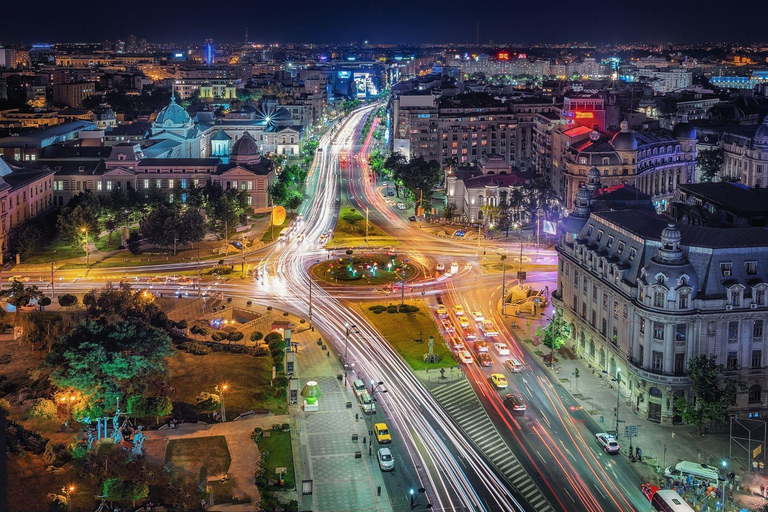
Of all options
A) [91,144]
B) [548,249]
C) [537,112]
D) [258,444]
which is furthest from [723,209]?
[91,144]

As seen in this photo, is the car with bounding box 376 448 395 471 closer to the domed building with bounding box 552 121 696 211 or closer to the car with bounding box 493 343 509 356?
the car with bounding box 493 343 509 356

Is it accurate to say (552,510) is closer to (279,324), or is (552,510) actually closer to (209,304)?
(279,324)

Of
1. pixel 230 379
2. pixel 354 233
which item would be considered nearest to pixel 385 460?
pixel 230 379

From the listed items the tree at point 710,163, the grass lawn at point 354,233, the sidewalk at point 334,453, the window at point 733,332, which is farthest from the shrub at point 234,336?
the tree at point 710,163

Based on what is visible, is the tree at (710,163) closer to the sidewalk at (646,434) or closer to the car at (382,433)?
the sidewalk at (646,434)

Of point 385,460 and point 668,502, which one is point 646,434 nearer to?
point 668,502

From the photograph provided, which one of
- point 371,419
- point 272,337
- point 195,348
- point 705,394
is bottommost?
point 371,419
